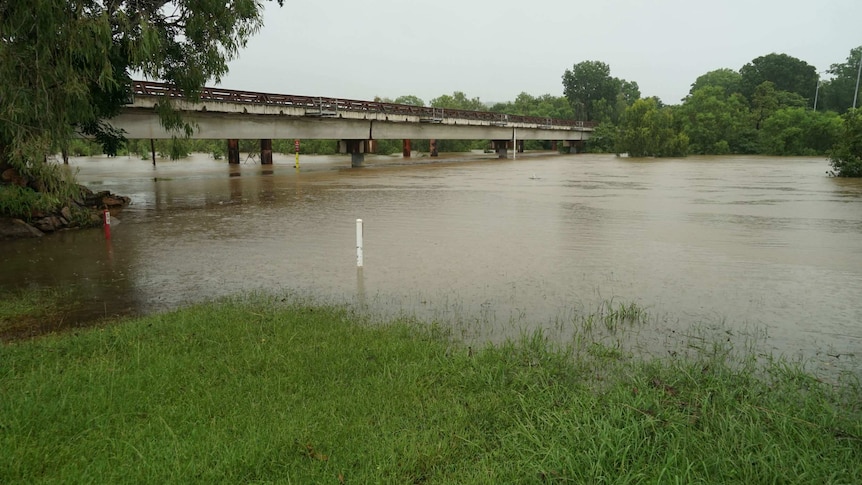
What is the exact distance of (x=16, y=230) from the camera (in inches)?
547

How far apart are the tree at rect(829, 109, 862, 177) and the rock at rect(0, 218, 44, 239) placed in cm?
3751

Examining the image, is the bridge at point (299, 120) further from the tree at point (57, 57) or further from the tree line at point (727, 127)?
the tree line at point (727, 127)

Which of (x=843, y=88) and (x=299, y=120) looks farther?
(x=843, y=88)

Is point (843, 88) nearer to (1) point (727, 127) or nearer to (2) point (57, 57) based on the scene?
(1) point (727, 127)

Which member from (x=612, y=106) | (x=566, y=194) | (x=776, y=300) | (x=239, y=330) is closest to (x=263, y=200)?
(x=566, y=194)

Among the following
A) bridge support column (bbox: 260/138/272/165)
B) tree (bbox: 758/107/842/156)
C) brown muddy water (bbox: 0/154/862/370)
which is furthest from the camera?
tree (bbox: 758/107/842/156)

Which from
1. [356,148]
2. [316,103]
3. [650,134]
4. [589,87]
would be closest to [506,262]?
[316,103]

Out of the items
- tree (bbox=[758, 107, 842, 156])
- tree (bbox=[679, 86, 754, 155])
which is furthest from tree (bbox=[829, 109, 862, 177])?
tree (bbox=[679, 86, 754, 155])

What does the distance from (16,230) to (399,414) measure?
14.0 m

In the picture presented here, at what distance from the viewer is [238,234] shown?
14320mm

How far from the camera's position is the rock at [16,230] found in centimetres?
1373

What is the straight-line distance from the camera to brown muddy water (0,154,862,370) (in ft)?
24.4

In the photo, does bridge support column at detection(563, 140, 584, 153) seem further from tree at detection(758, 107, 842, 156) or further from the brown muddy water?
the brown muddy water

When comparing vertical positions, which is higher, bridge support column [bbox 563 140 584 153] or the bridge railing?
the bridge railing
